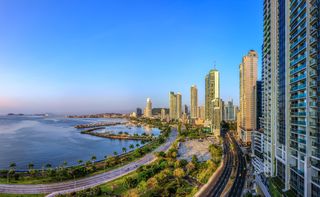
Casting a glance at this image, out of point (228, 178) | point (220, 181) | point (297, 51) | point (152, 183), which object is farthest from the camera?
point (228, 178)

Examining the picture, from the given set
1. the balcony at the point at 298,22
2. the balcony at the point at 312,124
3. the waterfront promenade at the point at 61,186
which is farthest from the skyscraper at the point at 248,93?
the balcony at the point at 312,124

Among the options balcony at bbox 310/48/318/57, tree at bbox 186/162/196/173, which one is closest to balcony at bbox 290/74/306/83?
balcony at bbox 310/48/318/57

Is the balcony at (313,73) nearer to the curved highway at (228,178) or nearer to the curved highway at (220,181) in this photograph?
the curved highway at (228,178)

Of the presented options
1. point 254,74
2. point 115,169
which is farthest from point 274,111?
point 254,74

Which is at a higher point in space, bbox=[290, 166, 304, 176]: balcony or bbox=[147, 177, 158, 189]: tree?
bbox=[290, 166, 304, 176]: balcony

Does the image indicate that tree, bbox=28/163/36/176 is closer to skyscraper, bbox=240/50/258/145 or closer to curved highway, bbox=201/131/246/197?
curved highway, bbox=201/131/246/197

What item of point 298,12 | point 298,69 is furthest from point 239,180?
point 298,12

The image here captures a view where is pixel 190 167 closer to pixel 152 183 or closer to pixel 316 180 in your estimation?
pixel 152 183

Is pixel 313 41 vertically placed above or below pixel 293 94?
above
